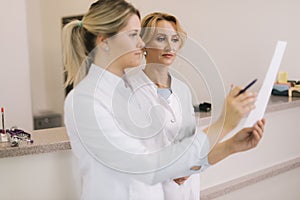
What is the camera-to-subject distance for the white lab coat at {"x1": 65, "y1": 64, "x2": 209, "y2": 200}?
2.91 ft

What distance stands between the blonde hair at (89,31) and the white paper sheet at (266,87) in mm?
327

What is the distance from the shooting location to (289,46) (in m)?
2.77

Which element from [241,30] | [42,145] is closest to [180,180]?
[42,145]

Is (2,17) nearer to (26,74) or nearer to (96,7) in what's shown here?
(26,74)

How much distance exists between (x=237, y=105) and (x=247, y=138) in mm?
99

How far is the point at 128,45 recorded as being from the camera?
91 centimetres

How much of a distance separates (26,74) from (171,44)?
2.20 metres

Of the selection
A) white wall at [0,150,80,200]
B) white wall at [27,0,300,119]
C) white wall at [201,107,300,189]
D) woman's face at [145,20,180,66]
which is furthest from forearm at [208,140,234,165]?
white wall at [27,0,300,119]

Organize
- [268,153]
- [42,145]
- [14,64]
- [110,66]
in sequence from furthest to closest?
[14,64]
[268,153]
[42,145]
[110,66]

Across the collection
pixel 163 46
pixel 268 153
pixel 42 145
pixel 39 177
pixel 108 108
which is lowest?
pixel 268 153

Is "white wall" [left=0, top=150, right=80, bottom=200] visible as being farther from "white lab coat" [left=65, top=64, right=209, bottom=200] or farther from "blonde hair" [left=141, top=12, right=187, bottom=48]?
"blonde hair" [left=141, top=12, right=187, bottom=48]

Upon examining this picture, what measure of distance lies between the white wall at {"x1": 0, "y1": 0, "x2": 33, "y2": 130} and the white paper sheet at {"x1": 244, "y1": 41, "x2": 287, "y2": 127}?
2.34 meters

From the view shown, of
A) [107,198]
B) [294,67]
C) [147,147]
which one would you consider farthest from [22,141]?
[294,67]

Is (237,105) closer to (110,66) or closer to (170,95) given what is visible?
(170,95)
